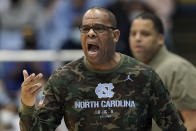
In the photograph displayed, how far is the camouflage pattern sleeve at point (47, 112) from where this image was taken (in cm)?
462

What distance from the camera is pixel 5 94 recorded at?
31.0ft

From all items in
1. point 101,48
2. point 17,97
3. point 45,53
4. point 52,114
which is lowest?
point 17,97

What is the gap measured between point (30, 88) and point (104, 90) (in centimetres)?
57

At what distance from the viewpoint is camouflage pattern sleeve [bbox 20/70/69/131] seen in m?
4.62

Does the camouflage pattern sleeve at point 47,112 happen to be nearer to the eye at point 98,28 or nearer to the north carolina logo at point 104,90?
the north carolina logo at point 104,90

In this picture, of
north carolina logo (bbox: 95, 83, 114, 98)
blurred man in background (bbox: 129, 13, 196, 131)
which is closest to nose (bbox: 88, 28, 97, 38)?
north carolina logo (bbox: 95, 83, 114, 98)

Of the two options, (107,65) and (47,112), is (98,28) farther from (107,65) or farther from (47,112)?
(47,112)

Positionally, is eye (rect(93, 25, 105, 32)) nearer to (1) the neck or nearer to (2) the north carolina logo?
(1) the neck

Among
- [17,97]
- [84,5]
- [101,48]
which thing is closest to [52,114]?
[101,48]

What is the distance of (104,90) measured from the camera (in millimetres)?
4805

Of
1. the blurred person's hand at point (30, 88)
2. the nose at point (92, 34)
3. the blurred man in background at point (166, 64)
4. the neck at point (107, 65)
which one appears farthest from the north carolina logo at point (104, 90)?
the blurred man in background at point (166, 64)

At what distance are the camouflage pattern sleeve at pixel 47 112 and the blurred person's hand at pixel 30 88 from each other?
0.19 ft

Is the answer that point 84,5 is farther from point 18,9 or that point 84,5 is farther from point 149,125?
point 149,125

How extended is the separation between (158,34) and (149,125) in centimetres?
164
